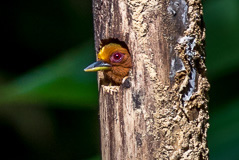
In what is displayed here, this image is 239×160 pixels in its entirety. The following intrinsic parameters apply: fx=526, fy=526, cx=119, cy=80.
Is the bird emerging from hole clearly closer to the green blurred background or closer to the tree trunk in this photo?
the tree trunk

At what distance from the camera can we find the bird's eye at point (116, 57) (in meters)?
2.26

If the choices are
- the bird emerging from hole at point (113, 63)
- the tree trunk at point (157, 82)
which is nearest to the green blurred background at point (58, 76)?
the bird emerging from hole at point (113, 63)

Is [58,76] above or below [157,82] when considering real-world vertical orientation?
below

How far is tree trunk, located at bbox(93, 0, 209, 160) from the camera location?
7.06 feet

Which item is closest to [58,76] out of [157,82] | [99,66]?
[99,66]

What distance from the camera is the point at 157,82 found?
2.17 meters

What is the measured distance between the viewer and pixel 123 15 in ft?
7.15

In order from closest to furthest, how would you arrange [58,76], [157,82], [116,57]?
[157,82] → [116,57] → [58,76]

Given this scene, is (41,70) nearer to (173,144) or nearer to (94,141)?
(94,141)

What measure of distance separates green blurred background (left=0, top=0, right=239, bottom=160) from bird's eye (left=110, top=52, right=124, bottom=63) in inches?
115

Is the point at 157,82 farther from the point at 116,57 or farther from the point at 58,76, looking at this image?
the point at 58,76

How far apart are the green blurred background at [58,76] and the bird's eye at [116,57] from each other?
292cm

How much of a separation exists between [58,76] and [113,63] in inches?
122

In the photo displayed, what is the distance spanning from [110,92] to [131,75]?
4.9 inches
